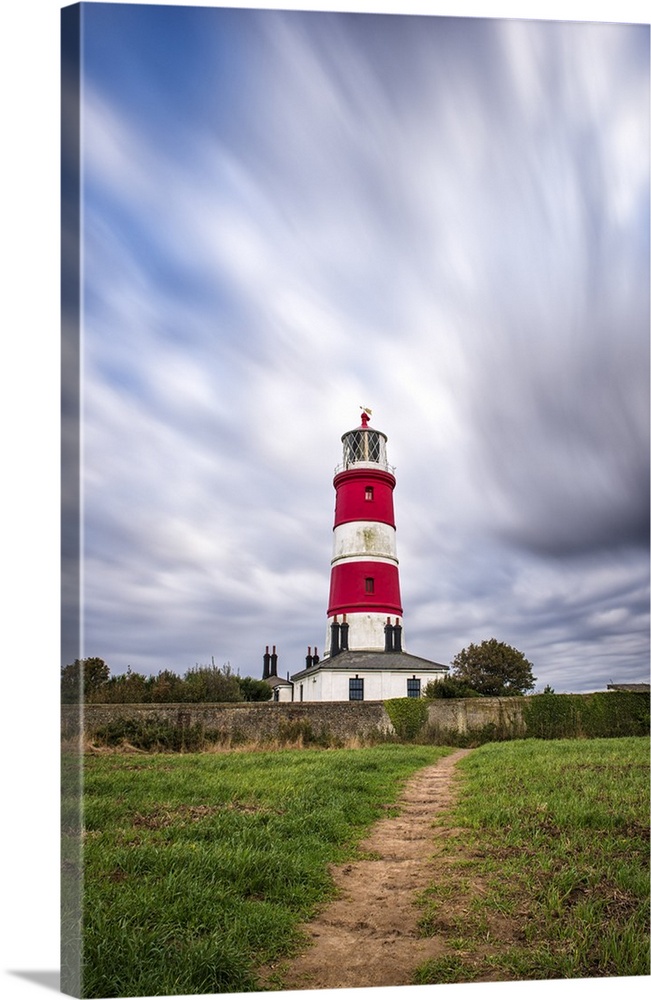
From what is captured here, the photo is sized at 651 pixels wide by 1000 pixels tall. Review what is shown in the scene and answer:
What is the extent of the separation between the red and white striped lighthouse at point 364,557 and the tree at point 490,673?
13.2 ft

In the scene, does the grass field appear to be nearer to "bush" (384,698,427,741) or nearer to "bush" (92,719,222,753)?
"bush" (92,719,222,753)

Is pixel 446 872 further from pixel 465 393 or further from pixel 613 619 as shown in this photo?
pixel 465 393

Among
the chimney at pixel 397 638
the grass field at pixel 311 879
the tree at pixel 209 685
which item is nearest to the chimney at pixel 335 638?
the chimney at pixel 397 638

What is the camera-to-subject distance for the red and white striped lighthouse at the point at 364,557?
20.3 meters

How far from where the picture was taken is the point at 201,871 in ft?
12.8

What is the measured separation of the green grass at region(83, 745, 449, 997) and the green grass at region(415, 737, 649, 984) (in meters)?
0.72

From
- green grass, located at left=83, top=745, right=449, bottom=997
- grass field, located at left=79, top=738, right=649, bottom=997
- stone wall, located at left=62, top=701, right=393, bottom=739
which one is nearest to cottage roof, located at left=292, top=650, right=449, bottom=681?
stone wall, located at left=62, top=701, right=393, bottom=739

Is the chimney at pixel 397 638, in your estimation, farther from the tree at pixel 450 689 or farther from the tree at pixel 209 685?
the tree at pixel 209 685

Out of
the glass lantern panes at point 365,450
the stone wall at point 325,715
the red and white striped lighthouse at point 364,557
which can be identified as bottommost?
the stone wall at point 325,715

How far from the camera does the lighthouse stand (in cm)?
1972

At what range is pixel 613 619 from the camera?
4664mm

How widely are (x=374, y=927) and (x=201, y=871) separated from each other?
2.98ft

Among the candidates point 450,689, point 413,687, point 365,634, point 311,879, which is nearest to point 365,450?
point 365,634
